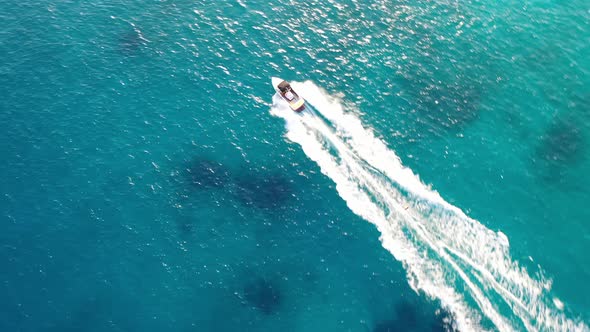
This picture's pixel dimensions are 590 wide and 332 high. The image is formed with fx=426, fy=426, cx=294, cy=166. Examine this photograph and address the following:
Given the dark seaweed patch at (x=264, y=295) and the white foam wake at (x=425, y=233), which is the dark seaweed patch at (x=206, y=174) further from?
the dark seaweed patch at (x=264, y=295)

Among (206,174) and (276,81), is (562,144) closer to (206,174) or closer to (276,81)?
(276,81)

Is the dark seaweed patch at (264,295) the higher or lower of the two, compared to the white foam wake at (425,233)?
lower

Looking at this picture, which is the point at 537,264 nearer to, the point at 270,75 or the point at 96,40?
the point at 270,75

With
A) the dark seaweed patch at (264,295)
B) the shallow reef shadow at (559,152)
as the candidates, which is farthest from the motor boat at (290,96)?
the shallow reef shadow at (559,152)

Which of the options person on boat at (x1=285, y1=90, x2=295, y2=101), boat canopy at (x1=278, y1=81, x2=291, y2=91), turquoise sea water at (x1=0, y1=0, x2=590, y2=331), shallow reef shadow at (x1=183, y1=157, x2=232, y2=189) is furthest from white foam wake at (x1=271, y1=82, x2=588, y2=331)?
shallow reef shadow at (x1=183, y1=157, x2=232, y2=189)

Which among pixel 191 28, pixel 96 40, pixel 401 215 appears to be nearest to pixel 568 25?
pixel 401 215

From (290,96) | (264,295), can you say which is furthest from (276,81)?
(264,295)

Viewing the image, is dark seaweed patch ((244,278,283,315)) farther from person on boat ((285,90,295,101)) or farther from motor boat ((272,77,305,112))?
person on boat ((285,90,295,101))
